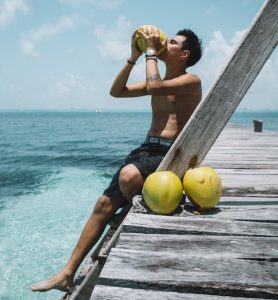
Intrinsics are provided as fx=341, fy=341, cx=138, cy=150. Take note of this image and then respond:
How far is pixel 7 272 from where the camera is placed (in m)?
7.12

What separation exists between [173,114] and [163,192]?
1.47 meters

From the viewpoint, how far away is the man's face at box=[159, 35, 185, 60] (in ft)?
12.7

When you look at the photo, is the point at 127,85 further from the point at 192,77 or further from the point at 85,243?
the point at 85,243

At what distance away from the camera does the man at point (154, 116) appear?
3283 millimetres

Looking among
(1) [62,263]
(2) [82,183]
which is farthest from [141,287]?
(2) [82,183]

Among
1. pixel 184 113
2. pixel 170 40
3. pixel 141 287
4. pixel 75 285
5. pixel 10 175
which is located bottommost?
pixel 10 175

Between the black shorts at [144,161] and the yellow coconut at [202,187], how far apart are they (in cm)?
66

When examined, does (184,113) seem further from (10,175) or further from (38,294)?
(10,175)

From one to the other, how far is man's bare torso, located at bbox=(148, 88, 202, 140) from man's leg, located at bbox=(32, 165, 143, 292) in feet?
2.38

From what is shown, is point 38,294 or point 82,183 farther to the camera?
point 82,183

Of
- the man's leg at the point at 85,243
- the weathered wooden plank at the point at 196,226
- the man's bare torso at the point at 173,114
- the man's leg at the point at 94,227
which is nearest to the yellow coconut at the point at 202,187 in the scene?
the weathered wooden plank at the point at 196,226

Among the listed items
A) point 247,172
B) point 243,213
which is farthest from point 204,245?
point 247,172

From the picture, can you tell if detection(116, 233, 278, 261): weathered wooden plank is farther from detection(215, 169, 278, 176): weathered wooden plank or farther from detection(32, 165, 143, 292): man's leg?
detection(215, 169, 278, 176): weathered wooden plank

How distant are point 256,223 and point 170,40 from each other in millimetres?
2325
